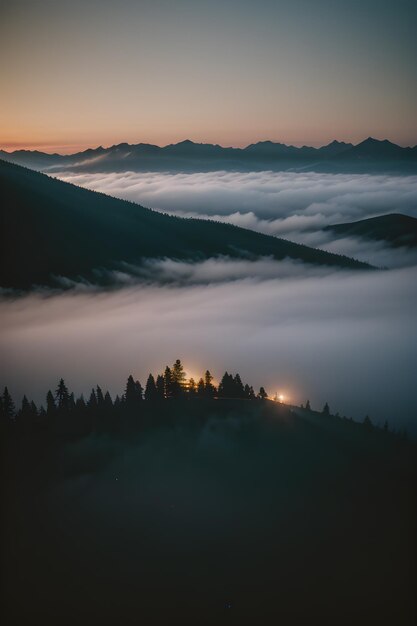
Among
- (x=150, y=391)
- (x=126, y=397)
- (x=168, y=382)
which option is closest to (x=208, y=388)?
(x=168, y=382)

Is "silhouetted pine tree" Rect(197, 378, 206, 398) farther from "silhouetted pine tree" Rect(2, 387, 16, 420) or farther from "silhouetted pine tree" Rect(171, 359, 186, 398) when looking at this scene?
"silhouetted pine tree" Rect(2, 387, 16, 420)

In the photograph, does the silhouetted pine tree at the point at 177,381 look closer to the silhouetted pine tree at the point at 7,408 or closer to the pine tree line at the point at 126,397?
the pine tree line at the point at 126,397

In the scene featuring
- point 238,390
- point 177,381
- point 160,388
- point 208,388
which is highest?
point 177,381

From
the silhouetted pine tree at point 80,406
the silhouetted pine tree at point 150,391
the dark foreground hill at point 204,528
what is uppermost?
the silhouetted pine tree at point 150,391

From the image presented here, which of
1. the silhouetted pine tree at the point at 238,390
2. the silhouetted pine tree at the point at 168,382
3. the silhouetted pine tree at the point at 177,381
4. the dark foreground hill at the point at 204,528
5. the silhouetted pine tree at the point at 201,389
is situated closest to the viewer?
the dark foreground hill at the point at 204,528

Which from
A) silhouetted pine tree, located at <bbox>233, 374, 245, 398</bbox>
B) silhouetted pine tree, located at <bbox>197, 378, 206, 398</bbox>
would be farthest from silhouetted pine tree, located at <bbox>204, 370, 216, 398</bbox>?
silhouetted pine tree, located at <bbox>233, 374, 245, 398</bbox>

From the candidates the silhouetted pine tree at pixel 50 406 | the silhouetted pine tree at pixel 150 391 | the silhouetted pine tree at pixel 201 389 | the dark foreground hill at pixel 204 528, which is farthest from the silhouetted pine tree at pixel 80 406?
the silhouetted pine tree at pixel 201 389

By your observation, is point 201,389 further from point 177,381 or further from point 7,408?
point 7,408

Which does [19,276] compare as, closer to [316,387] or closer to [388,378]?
[316,387]
